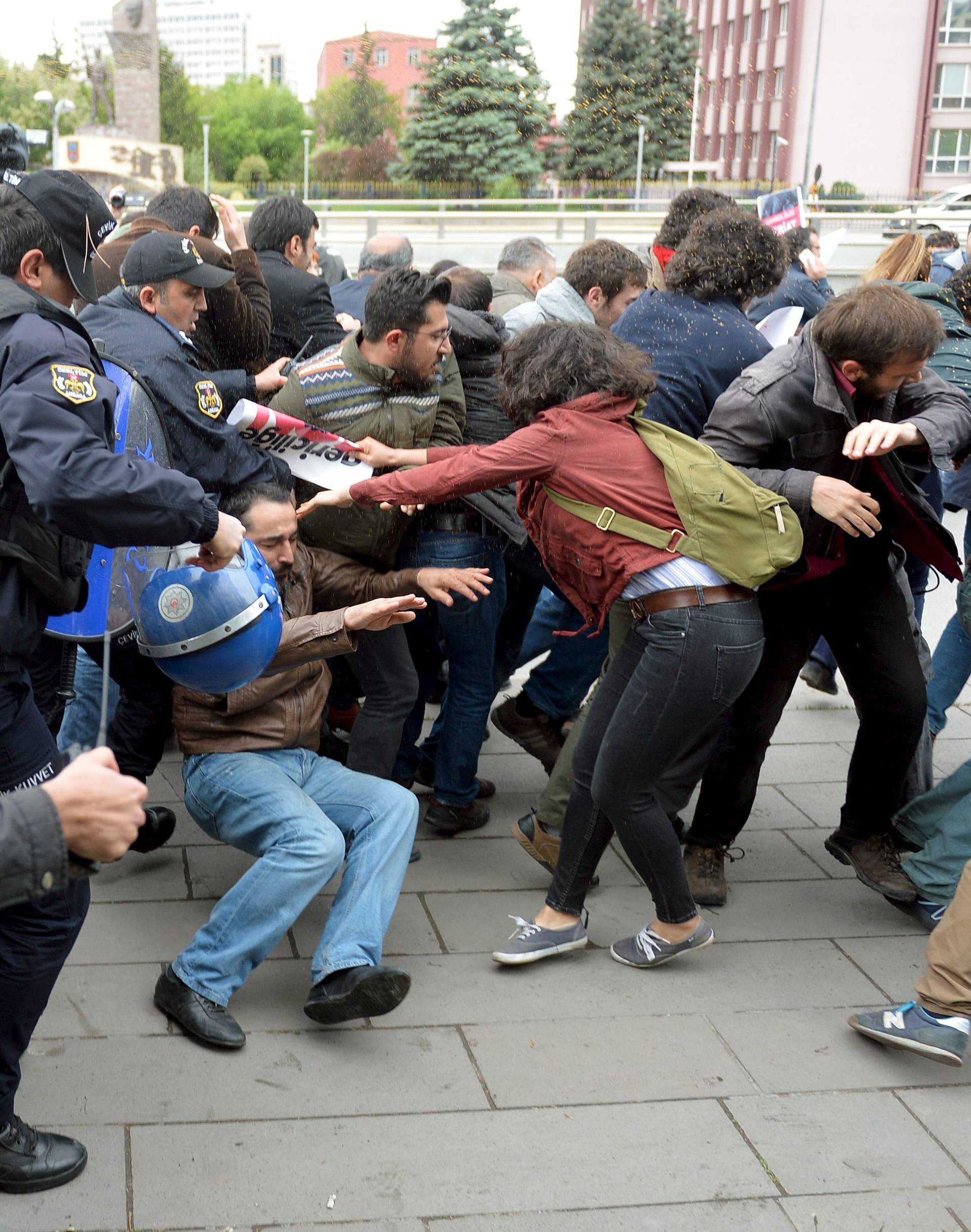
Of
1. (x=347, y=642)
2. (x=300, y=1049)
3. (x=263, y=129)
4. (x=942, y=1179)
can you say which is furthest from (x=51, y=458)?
(x=263, y=129)

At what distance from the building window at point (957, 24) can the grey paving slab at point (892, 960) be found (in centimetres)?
6084

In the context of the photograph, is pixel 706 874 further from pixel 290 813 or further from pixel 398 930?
pixel 290 813

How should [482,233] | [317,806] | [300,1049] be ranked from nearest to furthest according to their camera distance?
[300,1049] < [317,806] < [482,233]

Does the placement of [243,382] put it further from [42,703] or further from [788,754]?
[788,754]

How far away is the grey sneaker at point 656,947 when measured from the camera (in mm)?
3789

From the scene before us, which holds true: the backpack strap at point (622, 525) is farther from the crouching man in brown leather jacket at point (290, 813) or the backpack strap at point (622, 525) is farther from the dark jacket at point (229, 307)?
the dark jacket at point (229, 307)

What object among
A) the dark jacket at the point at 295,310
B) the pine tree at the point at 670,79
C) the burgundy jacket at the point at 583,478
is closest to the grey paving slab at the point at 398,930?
the burgundy jacket at the point at 583,478

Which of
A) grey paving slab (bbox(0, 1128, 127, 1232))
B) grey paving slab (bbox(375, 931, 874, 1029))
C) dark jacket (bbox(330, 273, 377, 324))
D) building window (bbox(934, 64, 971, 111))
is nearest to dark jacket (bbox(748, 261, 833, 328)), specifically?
dark jacket (bbox(330, 273, 377, 324))

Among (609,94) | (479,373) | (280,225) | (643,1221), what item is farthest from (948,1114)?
(609,94)

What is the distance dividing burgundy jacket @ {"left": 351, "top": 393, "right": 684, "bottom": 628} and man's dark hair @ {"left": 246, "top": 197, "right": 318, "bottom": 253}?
2295 millimetres

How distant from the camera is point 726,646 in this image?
11.5ft

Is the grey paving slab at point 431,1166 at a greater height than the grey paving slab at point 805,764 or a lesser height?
greater

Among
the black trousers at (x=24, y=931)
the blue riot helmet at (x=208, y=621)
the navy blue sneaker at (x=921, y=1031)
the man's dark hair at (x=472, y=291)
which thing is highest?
the man's dark hair at (x=472, y=291)

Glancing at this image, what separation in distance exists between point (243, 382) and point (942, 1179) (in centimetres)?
314
